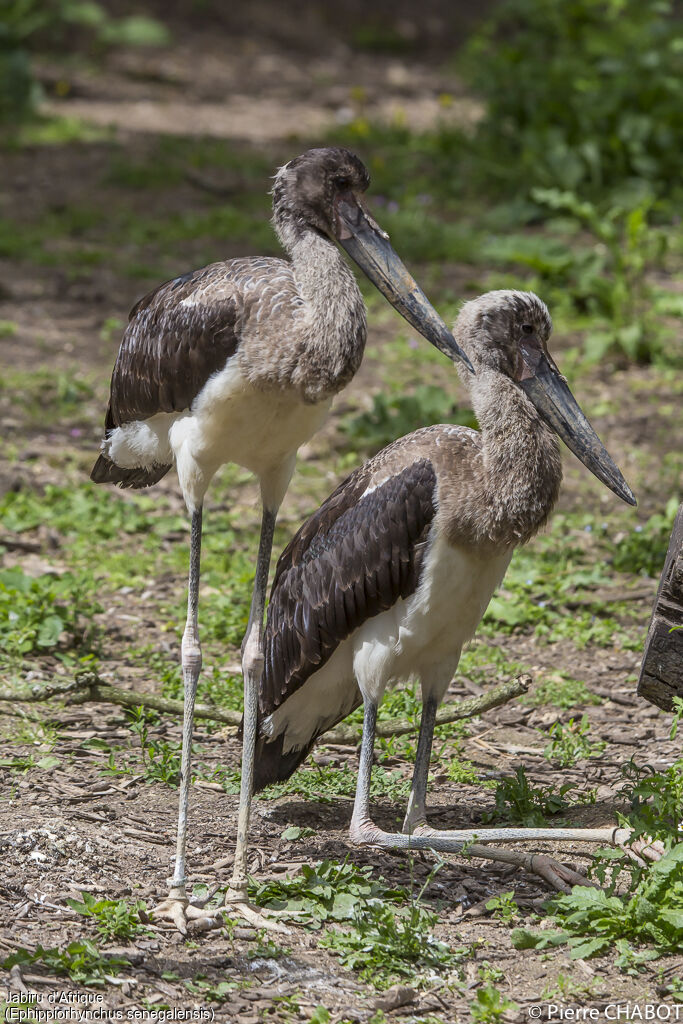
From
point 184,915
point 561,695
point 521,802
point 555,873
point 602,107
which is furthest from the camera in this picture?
point 602,107

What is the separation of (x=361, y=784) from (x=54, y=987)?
1.21 meters

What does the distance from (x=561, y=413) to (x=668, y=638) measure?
79 centimetres

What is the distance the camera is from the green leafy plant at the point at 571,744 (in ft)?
15.2

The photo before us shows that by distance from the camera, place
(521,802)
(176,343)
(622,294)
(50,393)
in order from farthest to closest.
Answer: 1. (622,294)
2. (50,393)
3. (521,802)
4. (176,343)

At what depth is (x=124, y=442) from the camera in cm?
445

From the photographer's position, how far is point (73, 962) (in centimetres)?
316

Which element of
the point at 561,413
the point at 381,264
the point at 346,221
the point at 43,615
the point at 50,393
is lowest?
the point at 43,615

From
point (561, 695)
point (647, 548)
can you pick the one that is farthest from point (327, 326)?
point (647, 548)

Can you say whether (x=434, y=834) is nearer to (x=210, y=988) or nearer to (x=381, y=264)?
(x=210, y=988)

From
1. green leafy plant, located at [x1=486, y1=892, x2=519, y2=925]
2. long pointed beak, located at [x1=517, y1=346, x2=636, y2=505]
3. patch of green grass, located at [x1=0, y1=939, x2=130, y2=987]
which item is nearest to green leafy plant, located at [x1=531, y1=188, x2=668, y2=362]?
long pointed beak, located at [x1=517, y1=346, x2=636, y2=505]

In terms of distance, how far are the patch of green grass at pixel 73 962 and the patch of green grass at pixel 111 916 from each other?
0.13 metres

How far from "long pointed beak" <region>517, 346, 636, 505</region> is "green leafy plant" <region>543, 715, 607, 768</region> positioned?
3.52 ft

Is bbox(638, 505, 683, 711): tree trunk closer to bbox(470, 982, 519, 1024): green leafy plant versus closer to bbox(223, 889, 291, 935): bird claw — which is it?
bbox(470, 982, 519, 1024): green leafy plant

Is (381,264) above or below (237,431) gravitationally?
above
